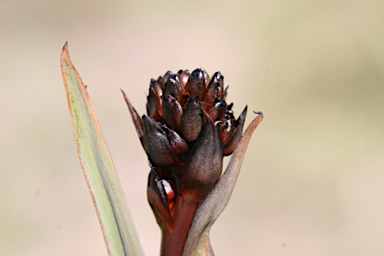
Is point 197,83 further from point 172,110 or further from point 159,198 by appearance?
point 159,198

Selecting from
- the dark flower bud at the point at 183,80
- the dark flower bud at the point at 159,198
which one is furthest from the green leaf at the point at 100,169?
the dark flower bud at the point at 183,80

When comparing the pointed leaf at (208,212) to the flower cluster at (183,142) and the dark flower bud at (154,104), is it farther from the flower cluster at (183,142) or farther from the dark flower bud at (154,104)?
the dark flower bud at (154,104)

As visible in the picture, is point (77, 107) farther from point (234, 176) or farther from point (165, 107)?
point (234, 176)

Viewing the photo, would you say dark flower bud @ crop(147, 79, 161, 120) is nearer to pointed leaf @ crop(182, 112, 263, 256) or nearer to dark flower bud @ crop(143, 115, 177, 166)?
dark flower bud @ crop(143, 115, 177, 166)

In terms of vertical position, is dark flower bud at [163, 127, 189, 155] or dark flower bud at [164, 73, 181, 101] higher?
dark flower bud at [164, 73, 181, 101]

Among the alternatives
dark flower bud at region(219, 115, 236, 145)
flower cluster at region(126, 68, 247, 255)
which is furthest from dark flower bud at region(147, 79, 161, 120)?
dark flower bud at region(219, 115, 236, 145)

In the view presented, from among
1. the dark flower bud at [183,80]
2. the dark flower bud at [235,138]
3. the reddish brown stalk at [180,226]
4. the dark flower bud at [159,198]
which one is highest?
the dark flower bud at [183,80]
